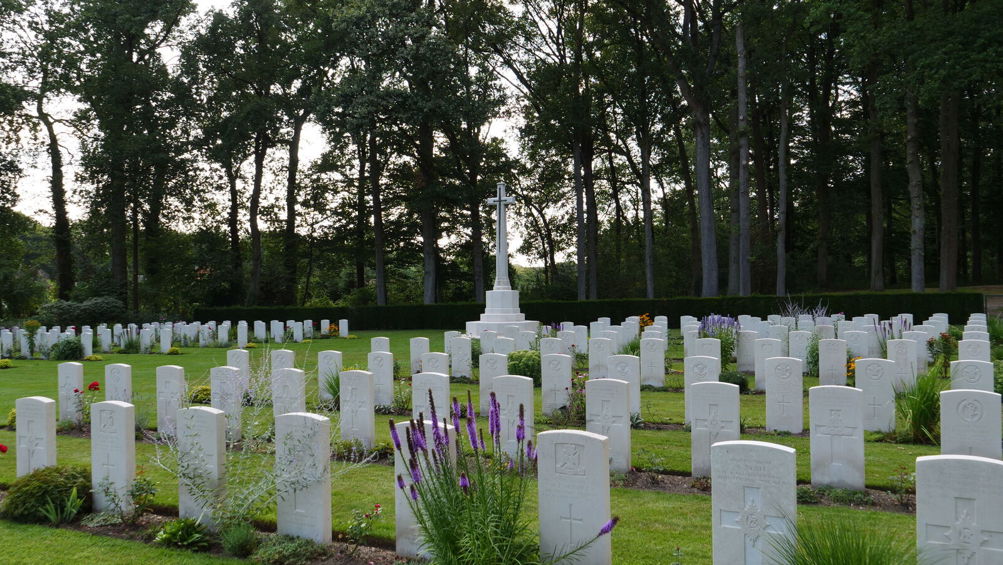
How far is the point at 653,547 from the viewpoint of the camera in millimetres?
4562

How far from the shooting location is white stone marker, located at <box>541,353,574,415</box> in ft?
29.2

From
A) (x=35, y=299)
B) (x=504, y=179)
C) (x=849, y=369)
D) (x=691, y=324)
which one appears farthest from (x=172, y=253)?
(x=849, y=369)

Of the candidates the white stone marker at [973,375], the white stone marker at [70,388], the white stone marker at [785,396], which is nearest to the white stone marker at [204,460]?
the white stone marker at [70,388]

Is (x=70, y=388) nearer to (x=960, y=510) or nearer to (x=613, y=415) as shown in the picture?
(x=613, y=415)

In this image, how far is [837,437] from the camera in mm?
5812

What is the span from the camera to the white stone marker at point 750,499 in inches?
141

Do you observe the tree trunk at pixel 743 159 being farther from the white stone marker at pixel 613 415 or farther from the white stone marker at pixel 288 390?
the white stone marker at pixel 288 390

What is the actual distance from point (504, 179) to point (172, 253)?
54.2 ft

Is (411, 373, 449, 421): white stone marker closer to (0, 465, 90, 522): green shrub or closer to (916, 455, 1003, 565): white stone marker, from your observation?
(0, 465, 90, 522): green shrub

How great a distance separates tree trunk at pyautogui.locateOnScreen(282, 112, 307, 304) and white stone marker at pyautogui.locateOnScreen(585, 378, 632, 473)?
29988 mm

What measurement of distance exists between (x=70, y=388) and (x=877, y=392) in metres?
10.3

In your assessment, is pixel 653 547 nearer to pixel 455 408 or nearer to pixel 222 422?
pixel 455 408

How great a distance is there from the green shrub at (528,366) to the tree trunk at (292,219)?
81.6 ft

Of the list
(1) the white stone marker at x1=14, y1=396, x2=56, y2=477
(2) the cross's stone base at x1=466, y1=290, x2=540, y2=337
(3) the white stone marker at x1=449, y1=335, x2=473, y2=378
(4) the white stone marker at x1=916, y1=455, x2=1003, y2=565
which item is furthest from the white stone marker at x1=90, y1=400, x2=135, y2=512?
(2) the cross's stone base at x1=466, y1=290, x2=540, y2=337
